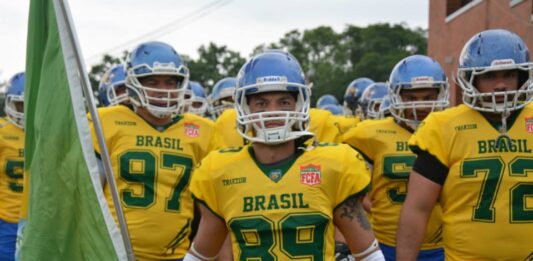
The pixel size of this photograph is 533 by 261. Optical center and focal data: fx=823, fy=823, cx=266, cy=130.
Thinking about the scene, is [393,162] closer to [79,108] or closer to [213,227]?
[213,227]

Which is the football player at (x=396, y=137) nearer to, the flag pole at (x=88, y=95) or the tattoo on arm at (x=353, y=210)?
the tattoo on arm at (x=353, y=210)

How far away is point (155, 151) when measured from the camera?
511 cm

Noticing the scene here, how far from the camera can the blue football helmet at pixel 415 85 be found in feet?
18.1

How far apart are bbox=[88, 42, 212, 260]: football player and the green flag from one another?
1.47 m

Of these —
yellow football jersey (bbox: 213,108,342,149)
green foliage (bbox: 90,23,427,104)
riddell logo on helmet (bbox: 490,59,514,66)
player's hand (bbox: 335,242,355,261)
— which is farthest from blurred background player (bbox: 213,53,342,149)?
green foliage (bbox: 90,23,427,104)

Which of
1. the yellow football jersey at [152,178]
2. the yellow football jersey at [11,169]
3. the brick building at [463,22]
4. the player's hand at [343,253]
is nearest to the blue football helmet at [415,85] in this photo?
→ the player's hand at [343,253]

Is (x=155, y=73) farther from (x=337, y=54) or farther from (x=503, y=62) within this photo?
(x=337, y=54)

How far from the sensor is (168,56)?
538cm

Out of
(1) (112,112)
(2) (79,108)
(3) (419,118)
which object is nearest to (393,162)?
(3) (419,118)

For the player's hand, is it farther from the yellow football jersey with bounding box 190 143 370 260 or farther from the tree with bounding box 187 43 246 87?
the tree with bounding box 187 43 246 87

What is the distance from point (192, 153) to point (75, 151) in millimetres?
1929

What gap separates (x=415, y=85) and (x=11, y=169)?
3581 mm

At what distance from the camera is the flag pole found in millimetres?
3201

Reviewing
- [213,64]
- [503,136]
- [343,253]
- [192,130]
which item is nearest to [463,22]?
[192,130]
